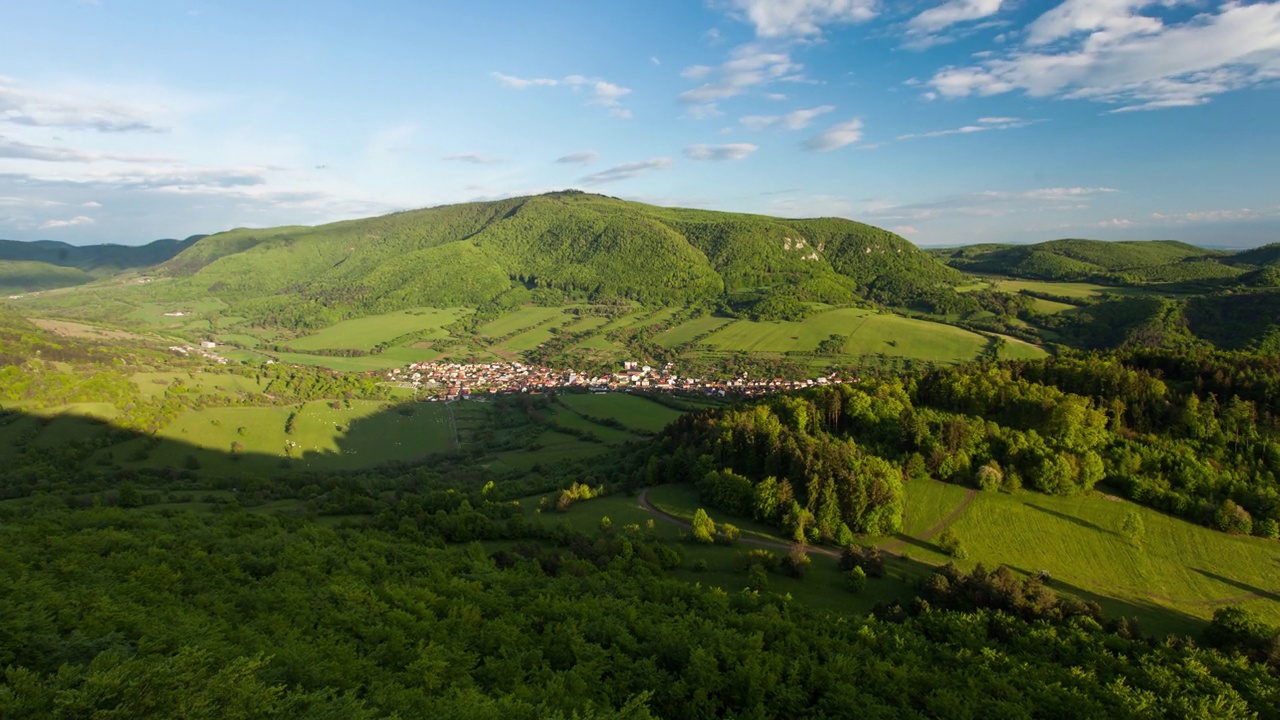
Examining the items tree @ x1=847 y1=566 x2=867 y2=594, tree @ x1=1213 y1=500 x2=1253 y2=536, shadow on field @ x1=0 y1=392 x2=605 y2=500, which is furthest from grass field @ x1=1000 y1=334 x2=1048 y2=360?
tree @ x1=847 y1=566 x2=867 y2=594

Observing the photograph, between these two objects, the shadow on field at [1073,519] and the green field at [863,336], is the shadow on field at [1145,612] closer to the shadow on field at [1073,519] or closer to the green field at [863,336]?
the shadow on field at [1073,519]

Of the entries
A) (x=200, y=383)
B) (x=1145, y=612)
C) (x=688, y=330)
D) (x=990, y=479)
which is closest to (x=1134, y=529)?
(x=1145, y=612)

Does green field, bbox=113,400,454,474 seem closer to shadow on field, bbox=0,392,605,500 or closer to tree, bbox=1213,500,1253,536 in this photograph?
shadow on field, bbox=0,392,605,500

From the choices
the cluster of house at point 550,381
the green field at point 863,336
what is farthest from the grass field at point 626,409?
the green field at point 863,336

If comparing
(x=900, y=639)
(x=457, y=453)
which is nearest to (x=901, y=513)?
(x=900, y=639)

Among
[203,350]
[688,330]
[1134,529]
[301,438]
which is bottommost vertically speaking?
[301,438]

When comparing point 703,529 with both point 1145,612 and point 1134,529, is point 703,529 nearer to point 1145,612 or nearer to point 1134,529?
point 1145,612

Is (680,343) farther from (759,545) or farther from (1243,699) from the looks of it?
(1243,699)
